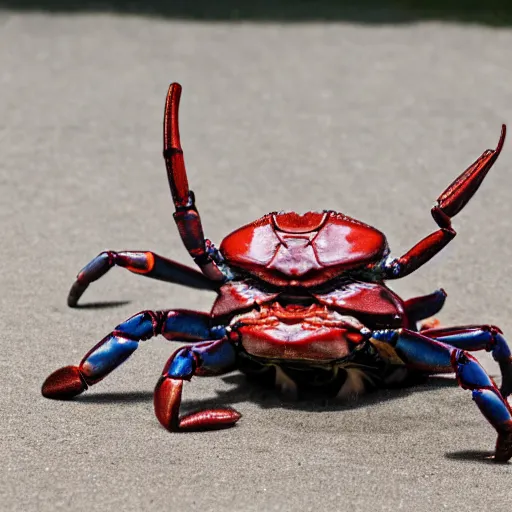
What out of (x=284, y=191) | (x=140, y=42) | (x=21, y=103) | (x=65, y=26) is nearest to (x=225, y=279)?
(x=284, y=191)

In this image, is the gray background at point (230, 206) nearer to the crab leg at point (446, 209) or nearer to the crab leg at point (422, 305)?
the crab leg at point (422, 305)

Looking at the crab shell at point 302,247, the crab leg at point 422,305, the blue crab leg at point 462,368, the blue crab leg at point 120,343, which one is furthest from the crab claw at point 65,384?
the crab leg at point 422,305

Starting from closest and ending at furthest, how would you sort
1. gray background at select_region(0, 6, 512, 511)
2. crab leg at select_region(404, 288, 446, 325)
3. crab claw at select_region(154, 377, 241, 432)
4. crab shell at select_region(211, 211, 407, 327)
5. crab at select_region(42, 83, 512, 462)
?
gray background at select_region(0, 6, 512, 511) → crab claw at select_region(154, 377, 241, 432) → crab at select_region(42, 83, 512, 462) → crab shell at select_region(211, 211, 407, 327) → crab leg at select_region(404, 288, 446, 325)

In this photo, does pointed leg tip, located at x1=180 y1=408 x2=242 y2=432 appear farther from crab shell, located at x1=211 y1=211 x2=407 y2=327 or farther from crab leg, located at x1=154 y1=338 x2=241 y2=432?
crab shell, located at x1=211 y1=211 x2=407 y2=327

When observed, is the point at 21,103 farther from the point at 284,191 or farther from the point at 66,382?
the point at 66,382

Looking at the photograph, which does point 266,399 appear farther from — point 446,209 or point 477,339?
point 446,209

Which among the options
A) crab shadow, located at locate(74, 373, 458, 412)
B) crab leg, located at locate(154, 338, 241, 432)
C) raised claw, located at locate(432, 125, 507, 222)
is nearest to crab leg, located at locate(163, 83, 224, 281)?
crab leg, located at locate(154, 338, 241, 432)

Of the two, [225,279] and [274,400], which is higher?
[225,279]
